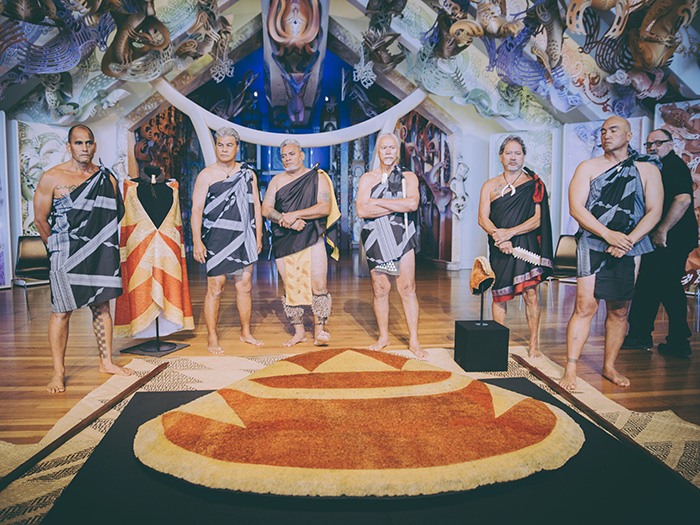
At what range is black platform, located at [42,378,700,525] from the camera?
4.19 ft

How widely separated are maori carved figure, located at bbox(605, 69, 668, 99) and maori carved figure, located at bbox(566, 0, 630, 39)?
0.73m

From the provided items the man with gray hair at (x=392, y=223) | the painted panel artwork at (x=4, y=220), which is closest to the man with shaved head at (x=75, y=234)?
the man with gray hair at (x=392, y=223)

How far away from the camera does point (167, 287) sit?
3.42 metres

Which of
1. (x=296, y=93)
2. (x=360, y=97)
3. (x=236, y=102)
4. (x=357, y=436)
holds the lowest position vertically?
(x=357, y=436)

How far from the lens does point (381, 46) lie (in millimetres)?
6945

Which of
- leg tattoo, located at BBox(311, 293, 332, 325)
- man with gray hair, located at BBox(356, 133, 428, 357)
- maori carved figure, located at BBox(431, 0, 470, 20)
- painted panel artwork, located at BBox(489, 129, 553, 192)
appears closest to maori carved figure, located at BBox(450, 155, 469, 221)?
painted panel artwork, located at BBox(489, 129, 553, 192)

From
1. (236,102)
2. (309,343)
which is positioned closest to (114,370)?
(309,343)

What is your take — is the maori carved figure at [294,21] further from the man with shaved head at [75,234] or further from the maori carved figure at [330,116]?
the maori carved figure at [330,116]

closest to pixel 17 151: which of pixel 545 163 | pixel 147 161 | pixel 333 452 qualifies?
pixel 147 161

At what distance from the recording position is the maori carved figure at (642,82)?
5.67 meters

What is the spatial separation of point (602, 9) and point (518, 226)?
334 centimetres

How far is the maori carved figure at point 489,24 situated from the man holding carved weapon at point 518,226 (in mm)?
3262

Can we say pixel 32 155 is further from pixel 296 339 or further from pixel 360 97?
pixel 360 97

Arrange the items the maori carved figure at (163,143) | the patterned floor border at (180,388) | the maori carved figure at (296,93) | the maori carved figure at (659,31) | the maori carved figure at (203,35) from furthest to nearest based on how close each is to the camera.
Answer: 1. the maori carved figure at (163,143)
2. the maori carved figure at (296,93)
3. the maori carved figure at (203,35)
4. the maori carved figure at (659,31)
5. the patterned floor border at (180,388)
